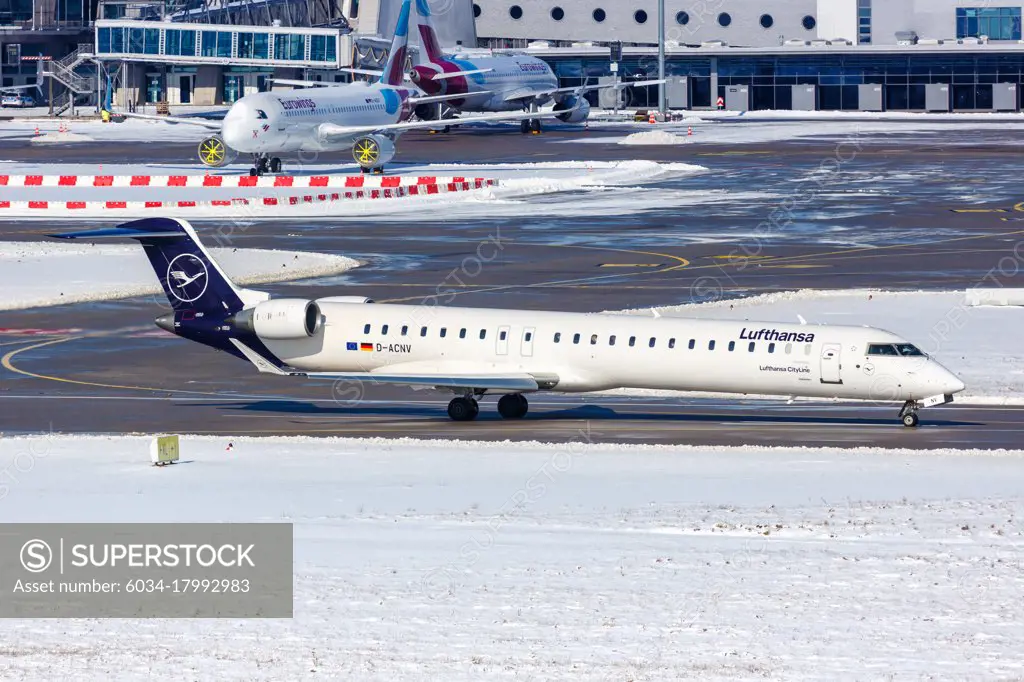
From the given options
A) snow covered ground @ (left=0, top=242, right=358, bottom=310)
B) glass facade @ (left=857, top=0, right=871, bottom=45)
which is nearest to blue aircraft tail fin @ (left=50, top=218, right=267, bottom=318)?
snow covered ground @ (left=0, top=242, right=358, bottom=310)

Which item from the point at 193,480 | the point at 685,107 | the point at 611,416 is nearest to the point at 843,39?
the point at 685,107

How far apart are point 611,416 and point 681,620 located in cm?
1897

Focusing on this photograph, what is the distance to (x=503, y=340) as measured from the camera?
40594 millimetres

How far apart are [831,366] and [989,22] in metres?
161

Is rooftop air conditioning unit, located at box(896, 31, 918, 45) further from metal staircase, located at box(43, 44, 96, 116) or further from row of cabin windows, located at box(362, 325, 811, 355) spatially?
row of cabin windows, located at box(362, 325, 811, 355)

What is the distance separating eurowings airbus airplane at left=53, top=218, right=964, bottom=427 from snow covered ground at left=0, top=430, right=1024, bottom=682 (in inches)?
152

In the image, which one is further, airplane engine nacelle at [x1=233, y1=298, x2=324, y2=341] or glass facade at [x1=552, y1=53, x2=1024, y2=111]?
glass facade at [x1=552, y1=53, x2=1024, y2=111]

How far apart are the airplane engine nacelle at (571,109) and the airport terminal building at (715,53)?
25.7 m

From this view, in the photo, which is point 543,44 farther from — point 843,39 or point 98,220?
point 98,220

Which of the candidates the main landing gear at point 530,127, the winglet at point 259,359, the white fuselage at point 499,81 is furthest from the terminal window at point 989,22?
the winglet at point 259,359

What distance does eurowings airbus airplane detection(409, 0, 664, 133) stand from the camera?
13412 centimetres

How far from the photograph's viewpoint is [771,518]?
2802 cm

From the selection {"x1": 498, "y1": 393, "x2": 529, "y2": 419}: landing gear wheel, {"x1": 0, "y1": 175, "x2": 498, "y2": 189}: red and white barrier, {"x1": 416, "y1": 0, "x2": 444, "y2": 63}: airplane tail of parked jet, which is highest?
{"x1": 416, "y1": 0, "x2": 444, "y2": 63}: airplane tail of parked jet

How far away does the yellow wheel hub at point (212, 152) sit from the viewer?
105 metres
